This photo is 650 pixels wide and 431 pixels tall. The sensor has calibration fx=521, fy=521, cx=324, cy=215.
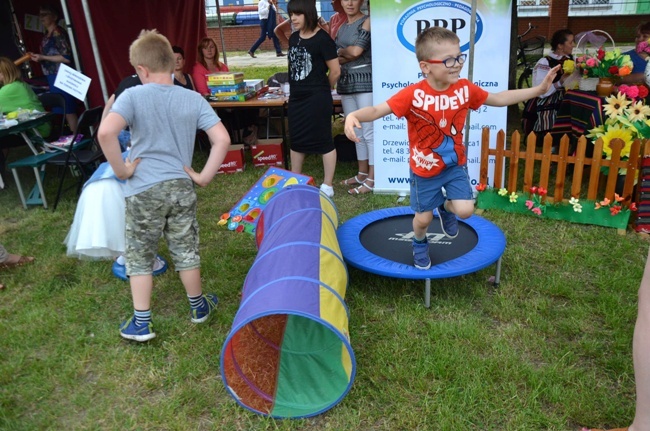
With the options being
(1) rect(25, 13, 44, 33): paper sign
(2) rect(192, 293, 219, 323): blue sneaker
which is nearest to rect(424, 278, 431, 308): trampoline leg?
(2) rect(192, 293, 219, 323): blue sneaker

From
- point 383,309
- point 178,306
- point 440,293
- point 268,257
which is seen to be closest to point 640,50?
point 440,293

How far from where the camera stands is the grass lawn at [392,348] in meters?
2.57

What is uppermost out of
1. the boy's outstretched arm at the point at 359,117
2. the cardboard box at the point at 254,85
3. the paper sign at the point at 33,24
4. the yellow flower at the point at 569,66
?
the paper sign at the point at 33,24

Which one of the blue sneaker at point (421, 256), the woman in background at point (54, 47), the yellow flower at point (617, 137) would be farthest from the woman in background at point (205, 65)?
the yellow flower at point (617, 137)

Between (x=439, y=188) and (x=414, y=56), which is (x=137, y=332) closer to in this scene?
(x=439, y=188)

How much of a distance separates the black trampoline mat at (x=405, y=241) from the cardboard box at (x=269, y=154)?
2576 millimetres

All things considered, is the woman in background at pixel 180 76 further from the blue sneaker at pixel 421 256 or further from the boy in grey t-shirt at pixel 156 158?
the blue sneaker at pixel 421 256

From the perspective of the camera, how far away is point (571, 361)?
9.36 ft

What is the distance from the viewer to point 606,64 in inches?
202

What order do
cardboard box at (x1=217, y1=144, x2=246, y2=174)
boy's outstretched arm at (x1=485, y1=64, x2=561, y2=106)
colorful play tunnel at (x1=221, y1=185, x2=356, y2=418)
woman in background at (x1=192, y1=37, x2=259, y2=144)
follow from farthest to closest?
woman in background at (x1=192, y1=37, x2=259, y2=144) → cardboard box at (x1=217, y1=144, x2=246, y2=174) → boy's outstretched arm at (x1=485, y1=64, x2=561, y2=106) → colorful play tunnel at (x1=221, y1=185, x2=356, y2=418)

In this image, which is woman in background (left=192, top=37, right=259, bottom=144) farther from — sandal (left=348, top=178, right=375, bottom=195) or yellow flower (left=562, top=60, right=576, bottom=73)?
yellow flower (left=562, top=60, right=576, bottom=73)

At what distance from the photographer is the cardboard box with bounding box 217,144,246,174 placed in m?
6.51

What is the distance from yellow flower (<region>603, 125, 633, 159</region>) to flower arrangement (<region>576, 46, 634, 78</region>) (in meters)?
0.69

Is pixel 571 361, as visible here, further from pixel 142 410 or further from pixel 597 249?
pixel 142 410
